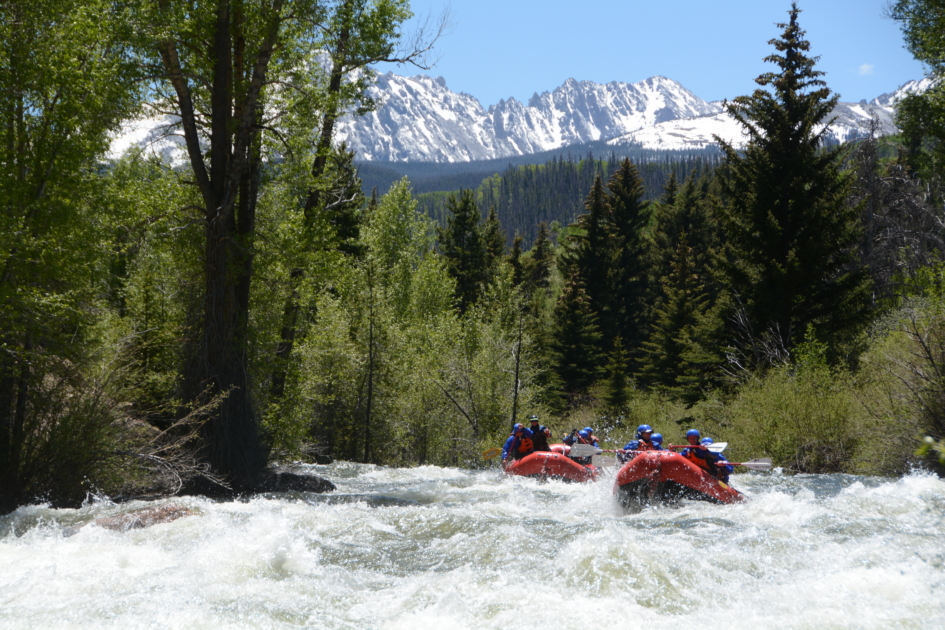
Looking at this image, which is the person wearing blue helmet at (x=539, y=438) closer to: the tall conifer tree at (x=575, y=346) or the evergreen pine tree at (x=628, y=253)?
the tall conifer tree at (x=575, y=346)

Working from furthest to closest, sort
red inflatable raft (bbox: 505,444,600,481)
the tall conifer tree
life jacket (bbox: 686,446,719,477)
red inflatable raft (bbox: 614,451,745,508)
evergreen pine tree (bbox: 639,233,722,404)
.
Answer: the tall conifer tree → evergreen pine tree (bbox: 639,233,722,404) → red inflatable raft (bbox: 505,444,600,481) → life jacket (bbox: 686,446,719,477) → red inflatable raft (bbox: 614,451,745,508)

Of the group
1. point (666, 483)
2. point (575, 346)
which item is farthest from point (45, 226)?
point (575, 346)

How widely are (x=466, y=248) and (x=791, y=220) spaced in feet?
84.9

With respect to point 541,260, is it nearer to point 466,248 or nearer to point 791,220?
point 466,248

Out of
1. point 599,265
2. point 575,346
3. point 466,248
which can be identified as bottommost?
point 575,346

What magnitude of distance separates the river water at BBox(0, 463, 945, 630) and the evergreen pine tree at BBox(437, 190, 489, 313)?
111ft

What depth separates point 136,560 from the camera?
21.5 ft

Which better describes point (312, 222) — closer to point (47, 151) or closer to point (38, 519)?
point (47, 151)

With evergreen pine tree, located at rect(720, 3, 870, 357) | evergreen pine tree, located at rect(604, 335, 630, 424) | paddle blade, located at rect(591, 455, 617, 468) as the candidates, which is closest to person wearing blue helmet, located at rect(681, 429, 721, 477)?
paddle blade, located at rect(591, 455, 617, 468)

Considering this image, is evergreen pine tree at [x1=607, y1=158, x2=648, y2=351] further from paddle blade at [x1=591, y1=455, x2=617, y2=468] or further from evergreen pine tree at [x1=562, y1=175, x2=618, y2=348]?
paddle blade at [x1=591, y1=455, x2=617, y2=468]

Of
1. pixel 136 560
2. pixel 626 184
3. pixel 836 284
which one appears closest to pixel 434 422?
pixel 836 284

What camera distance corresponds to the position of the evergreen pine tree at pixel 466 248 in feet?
143

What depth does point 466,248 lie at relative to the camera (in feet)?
145

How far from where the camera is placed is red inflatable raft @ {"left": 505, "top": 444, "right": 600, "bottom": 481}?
1477 centimetres
